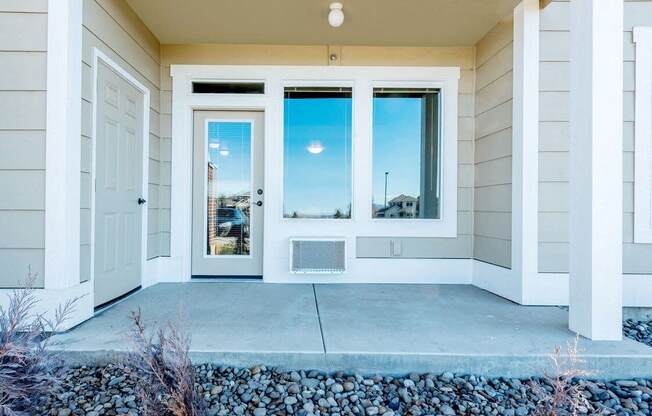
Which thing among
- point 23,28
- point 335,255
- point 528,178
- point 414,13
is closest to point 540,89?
point 528,178

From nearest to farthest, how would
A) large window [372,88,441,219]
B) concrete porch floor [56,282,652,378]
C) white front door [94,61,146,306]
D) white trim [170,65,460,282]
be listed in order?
concrete porch floor [56,282,652,378], white front door [94,61,146,306], white trim [170,65,460,282], large window [372,88,441,219]

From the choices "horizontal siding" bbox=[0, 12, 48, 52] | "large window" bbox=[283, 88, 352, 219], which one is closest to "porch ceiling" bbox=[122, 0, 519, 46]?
"large window" bbox=[283, 88, 352, 219]

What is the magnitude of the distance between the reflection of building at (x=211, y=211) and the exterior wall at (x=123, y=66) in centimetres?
47

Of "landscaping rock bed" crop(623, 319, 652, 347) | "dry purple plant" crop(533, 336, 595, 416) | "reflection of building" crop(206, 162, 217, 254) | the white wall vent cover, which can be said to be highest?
"reflection of building" crop(206, 162, 217, 254)

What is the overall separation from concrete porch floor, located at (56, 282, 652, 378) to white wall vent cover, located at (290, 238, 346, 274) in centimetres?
43

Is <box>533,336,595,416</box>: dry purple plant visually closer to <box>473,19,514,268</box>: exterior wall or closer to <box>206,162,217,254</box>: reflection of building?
<box>473,19,514,268</box>: exterior wall

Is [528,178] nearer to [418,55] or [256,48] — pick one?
[418,55]

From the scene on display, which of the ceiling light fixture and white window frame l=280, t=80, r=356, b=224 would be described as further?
white window frame l=280, t=80, r=356, b=224

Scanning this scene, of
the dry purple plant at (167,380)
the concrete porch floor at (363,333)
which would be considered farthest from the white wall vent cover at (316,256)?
the dry purple plant at (167,380)

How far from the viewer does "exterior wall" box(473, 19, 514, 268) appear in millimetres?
3480

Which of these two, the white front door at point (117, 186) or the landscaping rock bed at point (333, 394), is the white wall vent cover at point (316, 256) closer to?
the white front door at point (117, 186)

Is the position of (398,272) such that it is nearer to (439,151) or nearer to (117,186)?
(439,151)

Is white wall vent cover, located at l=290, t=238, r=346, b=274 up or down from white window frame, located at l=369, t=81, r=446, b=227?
down

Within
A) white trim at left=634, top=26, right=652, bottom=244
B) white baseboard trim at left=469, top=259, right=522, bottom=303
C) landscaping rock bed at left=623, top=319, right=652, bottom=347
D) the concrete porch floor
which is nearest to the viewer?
the concrete porch floor
